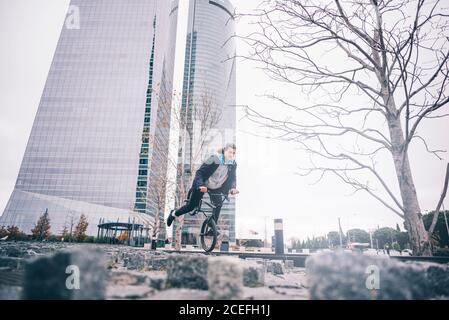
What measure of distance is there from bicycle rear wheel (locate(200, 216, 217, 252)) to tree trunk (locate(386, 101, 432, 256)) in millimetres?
2337

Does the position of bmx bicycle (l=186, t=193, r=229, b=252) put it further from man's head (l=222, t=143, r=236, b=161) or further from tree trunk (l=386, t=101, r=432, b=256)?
tree trunk (l=386, t=101, r=432, b=256)

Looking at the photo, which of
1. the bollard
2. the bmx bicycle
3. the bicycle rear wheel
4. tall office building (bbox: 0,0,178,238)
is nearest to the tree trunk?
the bmx bicycle

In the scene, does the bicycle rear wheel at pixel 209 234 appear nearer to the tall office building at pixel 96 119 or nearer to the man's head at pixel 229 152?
the man's head at pixel 229 152

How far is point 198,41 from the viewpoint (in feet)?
264

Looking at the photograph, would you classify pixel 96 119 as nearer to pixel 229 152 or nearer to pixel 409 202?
pixel 229 152

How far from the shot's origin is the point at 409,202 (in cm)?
252

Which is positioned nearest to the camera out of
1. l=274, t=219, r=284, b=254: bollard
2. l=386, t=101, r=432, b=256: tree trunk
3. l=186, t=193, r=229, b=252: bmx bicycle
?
l=386, t=101, r=432, b=256: tree trunk

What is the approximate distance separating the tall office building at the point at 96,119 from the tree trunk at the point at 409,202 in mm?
58408

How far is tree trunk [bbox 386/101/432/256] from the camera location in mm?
2486

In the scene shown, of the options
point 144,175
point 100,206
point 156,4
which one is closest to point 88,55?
point 156,4

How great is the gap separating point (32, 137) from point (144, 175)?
99.2 ft

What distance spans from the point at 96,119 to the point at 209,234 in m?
68.2

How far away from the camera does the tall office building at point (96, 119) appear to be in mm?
56625

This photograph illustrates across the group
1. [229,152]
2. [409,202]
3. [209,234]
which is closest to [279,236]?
[209,234]
